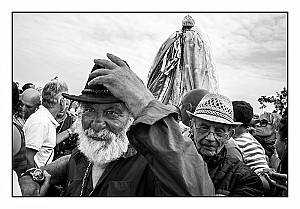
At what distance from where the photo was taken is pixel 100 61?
5.85 feet

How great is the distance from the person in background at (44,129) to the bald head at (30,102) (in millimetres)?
125

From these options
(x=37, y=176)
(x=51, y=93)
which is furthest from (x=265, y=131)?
(x=37, y=176)

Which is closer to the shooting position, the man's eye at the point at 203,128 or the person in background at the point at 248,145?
the man's eye at the point at 203,128

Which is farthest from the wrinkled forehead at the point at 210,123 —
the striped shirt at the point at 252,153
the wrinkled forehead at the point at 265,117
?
the wrinkled forehead at the point at 265,117

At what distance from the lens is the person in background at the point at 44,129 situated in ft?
12.3

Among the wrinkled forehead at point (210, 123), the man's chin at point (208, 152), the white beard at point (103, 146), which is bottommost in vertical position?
the man's chin at point (208, 152)

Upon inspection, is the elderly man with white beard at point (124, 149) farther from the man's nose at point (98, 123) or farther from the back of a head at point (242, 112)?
the back of a head at point (242, 112)

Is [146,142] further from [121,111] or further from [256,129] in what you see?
[256,129]

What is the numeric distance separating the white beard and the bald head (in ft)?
7.44

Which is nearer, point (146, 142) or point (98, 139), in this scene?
point (146, 142)

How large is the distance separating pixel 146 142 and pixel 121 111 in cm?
62

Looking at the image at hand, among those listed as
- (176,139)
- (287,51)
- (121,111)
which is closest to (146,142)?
(176,139)

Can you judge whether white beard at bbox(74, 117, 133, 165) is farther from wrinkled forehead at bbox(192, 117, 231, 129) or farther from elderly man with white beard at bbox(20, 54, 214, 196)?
wrinkled forehead at bbox(192, 117, 231, 129)

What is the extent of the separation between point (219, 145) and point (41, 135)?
2042 millimetres
